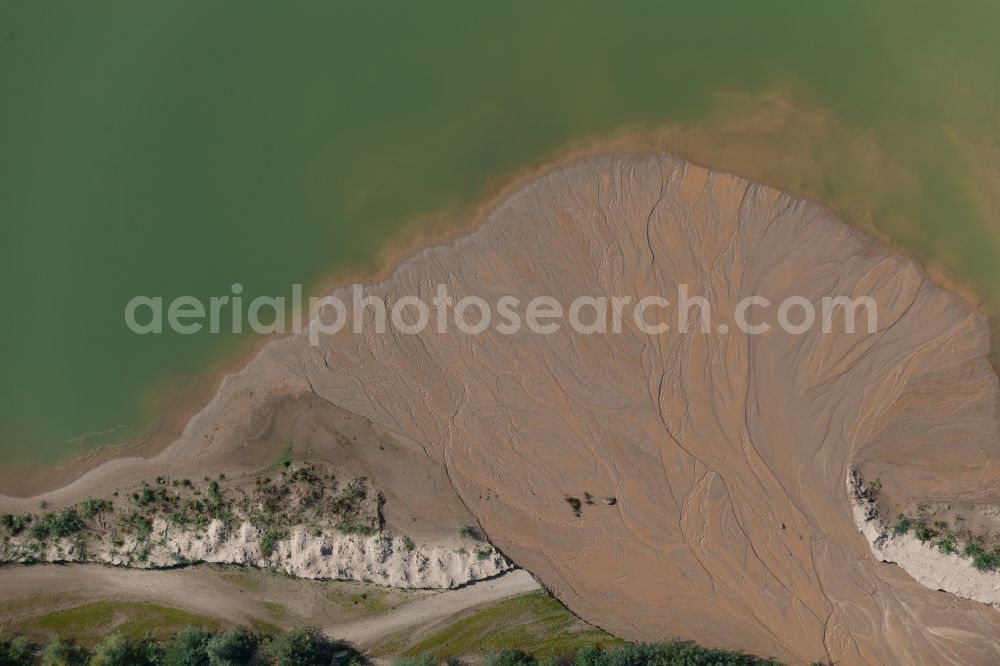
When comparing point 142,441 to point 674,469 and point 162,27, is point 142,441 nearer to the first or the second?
point 162,27

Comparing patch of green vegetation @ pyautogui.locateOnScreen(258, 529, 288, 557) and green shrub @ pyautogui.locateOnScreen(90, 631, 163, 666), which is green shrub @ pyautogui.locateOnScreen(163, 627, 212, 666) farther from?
patch of green vegetation @ pyautogui.locateOnScreen(258, 529, 288, 557)

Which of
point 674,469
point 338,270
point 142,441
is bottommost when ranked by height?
point 674,469

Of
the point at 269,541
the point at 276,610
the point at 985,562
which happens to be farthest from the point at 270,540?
the point at 985,562

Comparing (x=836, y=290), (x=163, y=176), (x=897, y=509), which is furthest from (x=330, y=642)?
(x=836, y=290)

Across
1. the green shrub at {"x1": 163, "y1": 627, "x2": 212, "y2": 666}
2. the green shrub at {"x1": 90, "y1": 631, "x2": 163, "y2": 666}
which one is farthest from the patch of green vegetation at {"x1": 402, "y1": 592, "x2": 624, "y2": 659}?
the green shrub at {"x1": 90, "y1": 631, "x2": 163, "y2": 666}

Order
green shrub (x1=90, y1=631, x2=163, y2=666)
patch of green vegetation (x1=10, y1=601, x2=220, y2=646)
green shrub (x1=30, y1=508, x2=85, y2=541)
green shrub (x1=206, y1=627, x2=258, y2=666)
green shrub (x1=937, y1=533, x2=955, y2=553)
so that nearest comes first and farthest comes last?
green shrub (x1=937, y1=533, x2=955, y2=553) → green shrub (x1=206, y1=627, x2=258, y2=666) → green shrub (x1=90, y1=631, x2=163, y2=666) → patch of green vegetation (x1=10, y1=601, x2=220, y2=646) → green shrub (x1=30, y1=508, x2=85, y2=541)

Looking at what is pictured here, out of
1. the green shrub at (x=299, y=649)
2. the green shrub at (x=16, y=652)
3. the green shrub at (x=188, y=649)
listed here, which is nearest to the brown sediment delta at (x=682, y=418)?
the green shrub at (x=16, y=652)

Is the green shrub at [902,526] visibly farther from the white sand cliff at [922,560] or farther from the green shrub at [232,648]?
the green shrub at [232,648]
